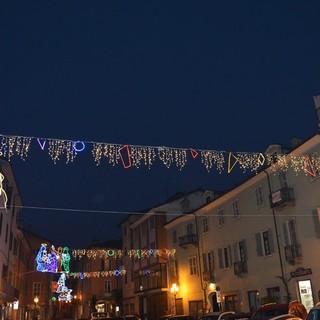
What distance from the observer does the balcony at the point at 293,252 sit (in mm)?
23214

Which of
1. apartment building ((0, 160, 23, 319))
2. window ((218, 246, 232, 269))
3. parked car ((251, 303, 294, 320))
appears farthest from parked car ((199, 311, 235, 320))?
apartment building ((0, 160, 23, 319))

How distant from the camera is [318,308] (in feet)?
31.2

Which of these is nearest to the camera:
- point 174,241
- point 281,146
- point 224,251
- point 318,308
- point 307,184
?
point 318,308

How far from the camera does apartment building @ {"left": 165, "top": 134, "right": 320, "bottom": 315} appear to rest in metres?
22.8

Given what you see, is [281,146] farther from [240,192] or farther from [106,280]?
[106,280]

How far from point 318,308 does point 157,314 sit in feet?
114

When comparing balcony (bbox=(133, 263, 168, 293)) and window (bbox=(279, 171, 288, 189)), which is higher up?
window (bbox=(279, 171, 288, 189))

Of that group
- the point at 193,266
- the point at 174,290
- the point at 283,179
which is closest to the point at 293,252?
the point at 283,179

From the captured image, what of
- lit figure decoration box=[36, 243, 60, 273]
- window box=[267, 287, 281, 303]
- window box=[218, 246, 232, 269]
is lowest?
window box=[267, 287, 281, 303]

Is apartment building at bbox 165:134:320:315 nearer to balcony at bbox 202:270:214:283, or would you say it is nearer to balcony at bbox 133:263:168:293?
balcony at bbox 202:270:214:283

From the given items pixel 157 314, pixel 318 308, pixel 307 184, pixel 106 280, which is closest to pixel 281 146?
pixel 307 184

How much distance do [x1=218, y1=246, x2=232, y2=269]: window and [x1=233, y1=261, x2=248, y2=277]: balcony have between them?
4.55 feet

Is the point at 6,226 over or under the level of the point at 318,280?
over

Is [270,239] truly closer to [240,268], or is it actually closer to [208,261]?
[240,268]
